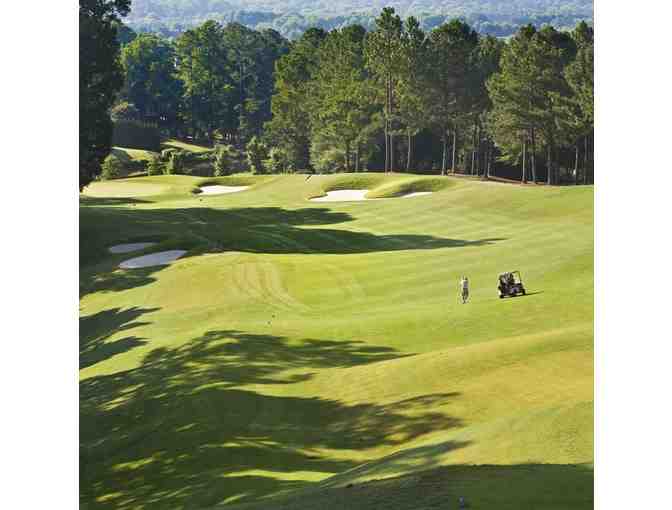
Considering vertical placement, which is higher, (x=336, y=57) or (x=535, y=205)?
(x=336, y=57)

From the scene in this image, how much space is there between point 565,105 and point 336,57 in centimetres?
1428

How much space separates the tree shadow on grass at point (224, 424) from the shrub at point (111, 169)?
34002 millimetres

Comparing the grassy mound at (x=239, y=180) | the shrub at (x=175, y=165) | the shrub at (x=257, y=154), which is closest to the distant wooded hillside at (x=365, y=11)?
the grassy mound at (x=239, y=180)

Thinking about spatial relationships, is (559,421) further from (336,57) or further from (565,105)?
(336,57)

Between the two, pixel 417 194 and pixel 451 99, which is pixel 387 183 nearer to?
pixel 417 194

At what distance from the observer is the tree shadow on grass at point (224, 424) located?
43.7ft

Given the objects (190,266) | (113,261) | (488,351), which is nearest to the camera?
(488,351)

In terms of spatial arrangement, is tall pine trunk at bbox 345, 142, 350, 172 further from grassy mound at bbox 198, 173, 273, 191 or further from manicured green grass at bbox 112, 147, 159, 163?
manicured green grass at bbox 112, 147, 159, 163

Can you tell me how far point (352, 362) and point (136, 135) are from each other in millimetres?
46280

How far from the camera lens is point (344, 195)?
3180cm

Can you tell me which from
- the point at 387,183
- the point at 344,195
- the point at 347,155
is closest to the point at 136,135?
the point at 344,195
